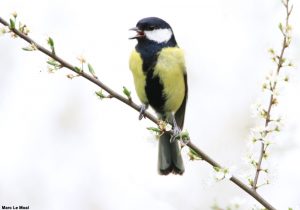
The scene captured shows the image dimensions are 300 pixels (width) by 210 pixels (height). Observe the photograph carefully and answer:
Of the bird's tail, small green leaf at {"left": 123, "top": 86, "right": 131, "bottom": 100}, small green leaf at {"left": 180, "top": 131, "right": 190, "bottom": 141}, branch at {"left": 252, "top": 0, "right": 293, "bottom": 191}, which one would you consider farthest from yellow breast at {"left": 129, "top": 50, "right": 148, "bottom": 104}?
branch at {"left": 252, "top": 0, "right": 293, "bottom": 191}

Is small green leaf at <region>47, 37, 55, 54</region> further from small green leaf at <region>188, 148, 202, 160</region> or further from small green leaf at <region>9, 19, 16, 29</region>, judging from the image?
small green leaf at <region>188, 148, 202, 160</region>

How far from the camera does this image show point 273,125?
1862 mm

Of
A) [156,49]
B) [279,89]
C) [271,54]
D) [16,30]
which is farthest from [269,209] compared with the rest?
[156,49]

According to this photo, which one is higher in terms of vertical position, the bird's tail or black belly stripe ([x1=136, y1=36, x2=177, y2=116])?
black belly stripe ([x1=136, y1=36, x2=177, y2=116])

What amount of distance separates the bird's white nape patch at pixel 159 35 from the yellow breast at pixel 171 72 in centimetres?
8

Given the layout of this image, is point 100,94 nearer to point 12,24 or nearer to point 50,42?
point 50,42

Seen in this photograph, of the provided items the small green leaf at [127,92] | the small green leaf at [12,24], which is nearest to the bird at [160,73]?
the small green leaf at [127,92]

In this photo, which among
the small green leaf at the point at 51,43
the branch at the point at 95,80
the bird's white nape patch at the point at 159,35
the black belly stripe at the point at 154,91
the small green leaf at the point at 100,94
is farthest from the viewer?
the bird's white nape patch at the point at 159,35

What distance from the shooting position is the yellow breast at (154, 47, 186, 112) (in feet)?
10.5

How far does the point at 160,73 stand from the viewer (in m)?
3.18

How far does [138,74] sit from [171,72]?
0.67 ft

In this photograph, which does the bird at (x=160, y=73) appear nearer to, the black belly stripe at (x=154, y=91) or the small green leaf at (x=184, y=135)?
the black belly stripe at (x=154, y=91)

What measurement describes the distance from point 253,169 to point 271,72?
36 cm

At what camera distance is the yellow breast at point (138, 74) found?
3.20 metres
